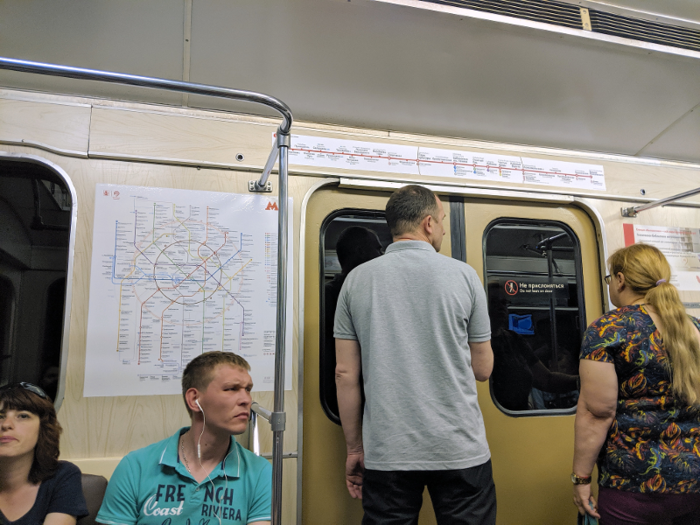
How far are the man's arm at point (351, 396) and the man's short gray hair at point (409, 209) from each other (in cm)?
50

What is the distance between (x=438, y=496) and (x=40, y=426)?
1.47 metres

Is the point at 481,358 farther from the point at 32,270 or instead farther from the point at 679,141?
the point at 679,141

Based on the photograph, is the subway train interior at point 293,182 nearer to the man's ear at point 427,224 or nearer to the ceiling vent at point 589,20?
the ceiling vent at point 589,20

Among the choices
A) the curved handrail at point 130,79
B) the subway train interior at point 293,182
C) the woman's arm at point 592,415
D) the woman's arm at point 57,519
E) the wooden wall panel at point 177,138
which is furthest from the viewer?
the wooden wall panel at point 177,138

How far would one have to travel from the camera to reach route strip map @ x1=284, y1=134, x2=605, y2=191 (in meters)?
2.49

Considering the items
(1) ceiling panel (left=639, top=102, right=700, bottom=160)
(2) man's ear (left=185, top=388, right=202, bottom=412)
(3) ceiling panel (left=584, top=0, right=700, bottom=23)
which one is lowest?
(2) man's ear (left=185, top=388, right=202, bottom=412)

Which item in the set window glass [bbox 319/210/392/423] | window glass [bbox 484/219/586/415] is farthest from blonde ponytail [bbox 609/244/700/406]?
window glass [bbox 319/210/392/423]

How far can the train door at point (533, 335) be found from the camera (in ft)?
8.46

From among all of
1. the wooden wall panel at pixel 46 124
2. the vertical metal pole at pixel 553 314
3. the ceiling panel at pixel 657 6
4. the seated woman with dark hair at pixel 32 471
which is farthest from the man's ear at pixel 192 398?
the ceiling panel at pixel 657 6

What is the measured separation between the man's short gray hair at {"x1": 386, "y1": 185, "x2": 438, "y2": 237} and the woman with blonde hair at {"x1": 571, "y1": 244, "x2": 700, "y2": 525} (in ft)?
2.57

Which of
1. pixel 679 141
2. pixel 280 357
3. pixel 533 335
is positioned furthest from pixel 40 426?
pixel 679 141

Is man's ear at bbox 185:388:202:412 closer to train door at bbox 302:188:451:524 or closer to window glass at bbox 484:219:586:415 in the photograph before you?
train door at bbox 302:188:451:524

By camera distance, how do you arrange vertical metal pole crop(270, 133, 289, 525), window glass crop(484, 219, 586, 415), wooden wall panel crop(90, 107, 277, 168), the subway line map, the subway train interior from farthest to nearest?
1. window glass crop(484, 219, 586, 415)
2. wooden wall panel crop(90, 107, 277, 168)
3. the subway line map
4. the subway train interior
5. vertical metal pole crop(270, 133, 289, 525)

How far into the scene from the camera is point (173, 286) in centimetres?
216
